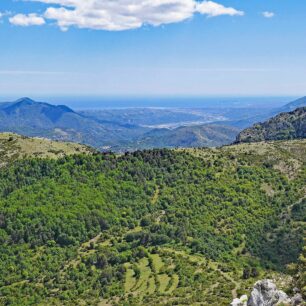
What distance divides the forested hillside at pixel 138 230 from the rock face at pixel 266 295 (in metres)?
57.7

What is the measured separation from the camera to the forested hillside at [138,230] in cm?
13275

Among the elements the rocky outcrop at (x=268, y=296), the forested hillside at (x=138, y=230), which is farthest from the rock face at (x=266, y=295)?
the forested hillside at (x=138, y=230)

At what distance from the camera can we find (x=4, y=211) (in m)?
161

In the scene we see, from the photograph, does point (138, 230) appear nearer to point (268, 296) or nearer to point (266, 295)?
point (266, 295)

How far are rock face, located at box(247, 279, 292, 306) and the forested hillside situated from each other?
5766 centimetres

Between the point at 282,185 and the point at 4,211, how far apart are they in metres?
105

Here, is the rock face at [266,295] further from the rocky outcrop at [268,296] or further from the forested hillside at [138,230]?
the forested hillside at [138,230]

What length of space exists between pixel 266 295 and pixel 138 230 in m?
119

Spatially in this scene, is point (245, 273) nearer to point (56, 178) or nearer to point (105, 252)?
point (105, 252)

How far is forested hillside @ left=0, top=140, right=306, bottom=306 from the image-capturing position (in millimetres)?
132750

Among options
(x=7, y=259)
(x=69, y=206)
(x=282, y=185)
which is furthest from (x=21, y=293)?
(x=282, y=185)

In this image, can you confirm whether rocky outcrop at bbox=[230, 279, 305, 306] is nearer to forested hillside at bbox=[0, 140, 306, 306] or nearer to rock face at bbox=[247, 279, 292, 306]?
rock face at bbox=[247, 279, 292, 306]

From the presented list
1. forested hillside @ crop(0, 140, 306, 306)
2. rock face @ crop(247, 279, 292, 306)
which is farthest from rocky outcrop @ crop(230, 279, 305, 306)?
forested hillside @ crop(0, 140, 306, 306)

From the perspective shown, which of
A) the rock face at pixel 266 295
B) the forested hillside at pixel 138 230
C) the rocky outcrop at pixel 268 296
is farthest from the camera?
the forested hillside at pixel 138 230
